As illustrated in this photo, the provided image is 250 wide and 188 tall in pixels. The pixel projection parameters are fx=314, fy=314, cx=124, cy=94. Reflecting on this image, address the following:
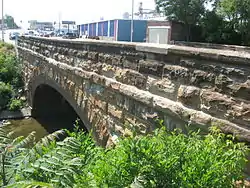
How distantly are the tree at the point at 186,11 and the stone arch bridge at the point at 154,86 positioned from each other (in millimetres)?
18504

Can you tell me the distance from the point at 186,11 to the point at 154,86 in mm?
22372

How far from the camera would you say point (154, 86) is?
4.46 meters

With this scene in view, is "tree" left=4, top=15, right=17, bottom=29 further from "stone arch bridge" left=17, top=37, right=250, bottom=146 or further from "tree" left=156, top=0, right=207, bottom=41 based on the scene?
"stone arch bridge" left=17, top=37, right=250, bottom=146

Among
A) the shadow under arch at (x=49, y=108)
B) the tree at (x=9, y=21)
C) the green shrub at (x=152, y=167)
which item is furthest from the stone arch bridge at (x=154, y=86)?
the tree at (x=9, y=21)

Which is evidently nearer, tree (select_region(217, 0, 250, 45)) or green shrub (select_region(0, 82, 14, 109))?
green shrub (select_region(0, 82, 14, 109))

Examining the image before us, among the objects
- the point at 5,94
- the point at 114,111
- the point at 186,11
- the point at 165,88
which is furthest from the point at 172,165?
the point at 186,11

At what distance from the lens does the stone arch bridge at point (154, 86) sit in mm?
3166

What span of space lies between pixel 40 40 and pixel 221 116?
34.5 feet

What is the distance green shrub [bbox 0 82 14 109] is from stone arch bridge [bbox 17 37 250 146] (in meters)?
9.22

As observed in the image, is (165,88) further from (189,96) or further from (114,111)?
(114,111)

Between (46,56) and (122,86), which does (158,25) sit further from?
(122,86)

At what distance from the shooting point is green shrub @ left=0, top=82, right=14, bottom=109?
1664cm

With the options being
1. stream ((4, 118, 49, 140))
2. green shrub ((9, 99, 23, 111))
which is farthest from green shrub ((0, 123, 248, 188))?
green shrub ((9, 99, 23, 111))

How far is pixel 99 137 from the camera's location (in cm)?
613
